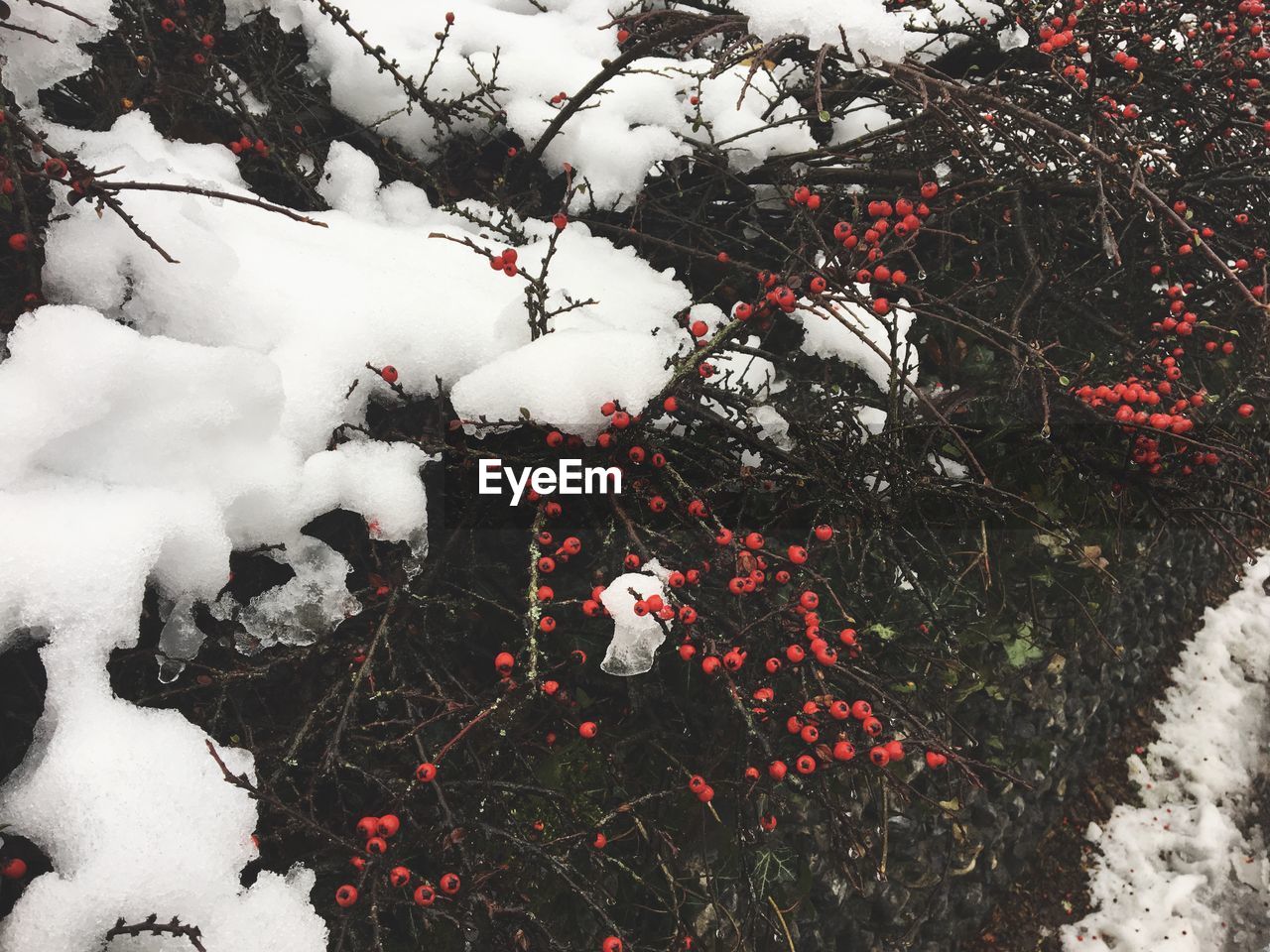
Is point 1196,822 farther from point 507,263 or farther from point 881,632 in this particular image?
point 507,263

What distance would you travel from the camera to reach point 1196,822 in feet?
11.6

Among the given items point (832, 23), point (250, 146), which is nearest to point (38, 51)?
point (250, 146)

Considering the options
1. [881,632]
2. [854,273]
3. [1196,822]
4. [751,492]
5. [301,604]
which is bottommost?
[1196,822]

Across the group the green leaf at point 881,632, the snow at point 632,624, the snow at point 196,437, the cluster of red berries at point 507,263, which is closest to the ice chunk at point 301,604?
the snow at point 196,437

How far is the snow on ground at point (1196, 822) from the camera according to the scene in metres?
3.25

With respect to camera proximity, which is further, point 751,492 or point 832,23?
Answer: point 751,492

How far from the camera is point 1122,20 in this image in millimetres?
2281

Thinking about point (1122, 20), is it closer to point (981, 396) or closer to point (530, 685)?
point (981, 396)

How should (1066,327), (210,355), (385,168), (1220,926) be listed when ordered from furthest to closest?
(1220,926) < (1066,327) < (385,168) < (210,355)

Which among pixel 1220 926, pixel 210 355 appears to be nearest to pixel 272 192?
pixel 210 355

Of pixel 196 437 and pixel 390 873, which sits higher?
pixel 196 437

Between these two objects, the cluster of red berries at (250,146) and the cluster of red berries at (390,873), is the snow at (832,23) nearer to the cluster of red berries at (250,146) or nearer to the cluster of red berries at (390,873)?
the cluster of red berries at (250,146)

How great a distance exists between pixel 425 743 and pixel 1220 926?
3676mm

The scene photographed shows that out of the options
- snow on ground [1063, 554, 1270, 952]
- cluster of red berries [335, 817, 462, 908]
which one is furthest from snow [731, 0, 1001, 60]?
snow on ground [1063, 554, 1270, 952]
